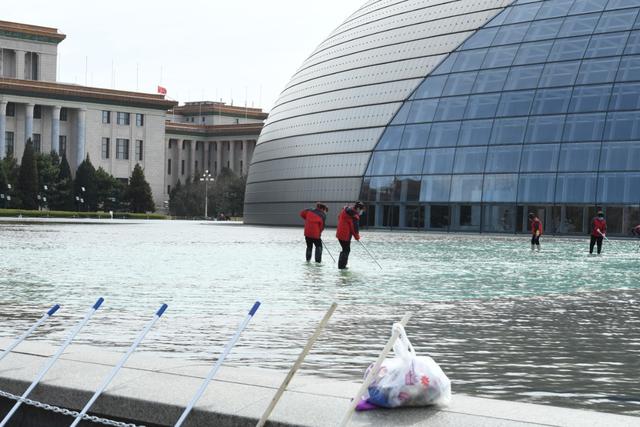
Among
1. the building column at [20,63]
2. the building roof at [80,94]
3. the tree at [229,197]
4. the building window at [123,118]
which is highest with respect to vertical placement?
the building column at [20,63]

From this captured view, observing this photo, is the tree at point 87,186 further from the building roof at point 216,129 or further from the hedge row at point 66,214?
the building roof at point 216,129

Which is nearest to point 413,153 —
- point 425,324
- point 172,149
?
point 425,324

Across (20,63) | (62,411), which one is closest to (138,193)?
(20,63)

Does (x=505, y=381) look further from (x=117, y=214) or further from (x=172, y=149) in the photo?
(x=172, y=149)

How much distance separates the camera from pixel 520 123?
62.0 metres

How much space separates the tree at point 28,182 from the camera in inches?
4815

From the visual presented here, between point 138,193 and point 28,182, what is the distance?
22653mm

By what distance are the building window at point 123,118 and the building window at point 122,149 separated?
2471 mm

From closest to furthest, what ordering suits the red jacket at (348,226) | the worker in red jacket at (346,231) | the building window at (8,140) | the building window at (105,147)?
the worker in red jacket at (346,231) < the red jacket at (348,226) < the building window at (8,140) < the building window at (105,147)

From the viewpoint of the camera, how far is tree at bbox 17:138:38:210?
12231 cm

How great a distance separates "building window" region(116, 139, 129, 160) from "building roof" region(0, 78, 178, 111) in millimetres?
5448

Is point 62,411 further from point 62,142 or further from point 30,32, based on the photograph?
point 62,142

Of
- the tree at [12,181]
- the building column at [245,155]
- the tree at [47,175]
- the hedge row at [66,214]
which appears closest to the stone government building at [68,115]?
the tree at [47,175]

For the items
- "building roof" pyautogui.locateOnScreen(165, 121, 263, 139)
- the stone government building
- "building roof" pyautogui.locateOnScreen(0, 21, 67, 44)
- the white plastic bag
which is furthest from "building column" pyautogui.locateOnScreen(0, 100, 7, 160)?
the white plastic bag
